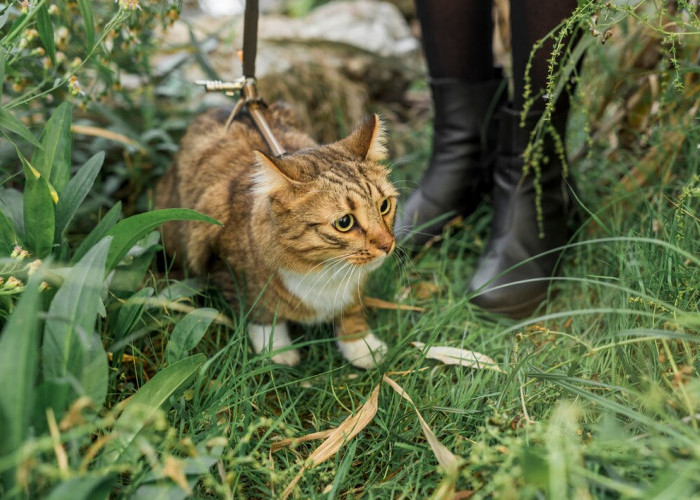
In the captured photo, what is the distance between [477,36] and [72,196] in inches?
60.7

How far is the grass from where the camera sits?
1042 millimetres

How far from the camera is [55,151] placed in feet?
5.16

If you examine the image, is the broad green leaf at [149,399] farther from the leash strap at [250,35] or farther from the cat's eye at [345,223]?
the leash strap at [250,35]

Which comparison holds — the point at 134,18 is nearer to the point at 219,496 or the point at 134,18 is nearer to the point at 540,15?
the point at 540,15

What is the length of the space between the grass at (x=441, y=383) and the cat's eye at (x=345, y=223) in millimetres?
358

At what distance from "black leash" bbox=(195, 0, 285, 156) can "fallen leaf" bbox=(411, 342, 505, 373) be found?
77 centimetres

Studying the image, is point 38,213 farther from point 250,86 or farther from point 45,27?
point 250,86

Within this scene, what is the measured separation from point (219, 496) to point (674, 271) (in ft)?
4.26

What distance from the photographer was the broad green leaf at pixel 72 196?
156cm

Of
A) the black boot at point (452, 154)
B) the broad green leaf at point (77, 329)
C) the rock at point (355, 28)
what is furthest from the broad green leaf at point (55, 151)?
the rock at point (355, 28)

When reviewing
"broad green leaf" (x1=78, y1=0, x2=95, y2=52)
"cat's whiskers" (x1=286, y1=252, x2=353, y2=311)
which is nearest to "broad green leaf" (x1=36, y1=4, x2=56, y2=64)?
"broad green leaf" (x1=78, y1=0, x2=95, y2=52)

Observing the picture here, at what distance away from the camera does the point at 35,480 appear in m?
1.05

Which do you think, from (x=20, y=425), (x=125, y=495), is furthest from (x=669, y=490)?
(x=20, y=425)

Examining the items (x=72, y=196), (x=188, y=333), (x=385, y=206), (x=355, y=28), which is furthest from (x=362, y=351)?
(x=355, y=28)
